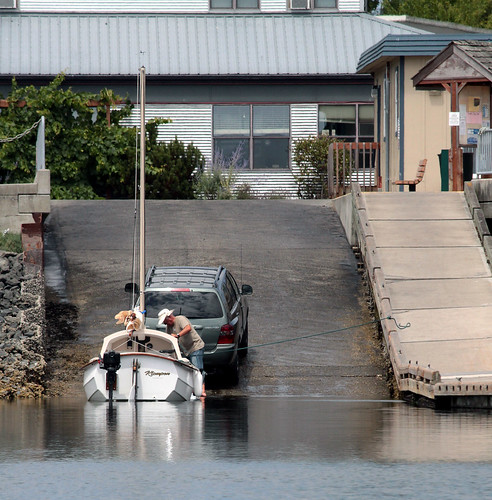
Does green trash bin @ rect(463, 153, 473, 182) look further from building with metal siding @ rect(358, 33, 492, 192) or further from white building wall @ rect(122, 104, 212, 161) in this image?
white building wall @ rect(122, 104, 212, 161)

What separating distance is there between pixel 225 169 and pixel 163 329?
19.4 m

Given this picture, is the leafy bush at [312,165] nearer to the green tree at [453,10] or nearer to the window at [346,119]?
the window at [346,119]

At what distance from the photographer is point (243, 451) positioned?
14.1 meters

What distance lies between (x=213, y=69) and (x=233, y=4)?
370cm

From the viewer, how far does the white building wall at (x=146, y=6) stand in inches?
1644

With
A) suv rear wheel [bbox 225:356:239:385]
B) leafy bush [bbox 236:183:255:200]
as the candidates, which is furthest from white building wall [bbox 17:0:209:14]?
suv rear wheel [bbox 225:356:239:385]

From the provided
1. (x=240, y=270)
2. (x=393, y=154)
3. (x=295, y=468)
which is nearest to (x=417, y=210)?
(x=240, y=270)

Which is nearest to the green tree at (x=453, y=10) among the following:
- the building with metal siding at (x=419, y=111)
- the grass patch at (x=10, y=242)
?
the building with metal siding at (x=419, y=111)

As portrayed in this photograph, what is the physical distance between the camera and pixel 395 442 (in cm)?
1462

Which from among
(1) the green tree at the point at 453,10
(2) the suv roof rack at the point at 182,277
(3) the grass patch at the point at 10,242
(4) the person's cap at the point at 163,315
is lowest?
(4) the person's cap at the point at 163,315

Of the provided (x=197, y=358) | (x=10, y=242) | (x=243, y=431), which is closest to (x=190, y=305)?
(x=197, y=358)

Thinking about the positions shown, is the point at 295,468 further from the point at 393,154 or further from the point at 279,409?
the point at 393,154

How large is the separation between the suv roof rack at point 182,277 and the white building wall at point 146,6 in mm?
21866

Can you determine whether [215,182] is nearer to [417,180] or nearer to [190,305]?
[417,180]
